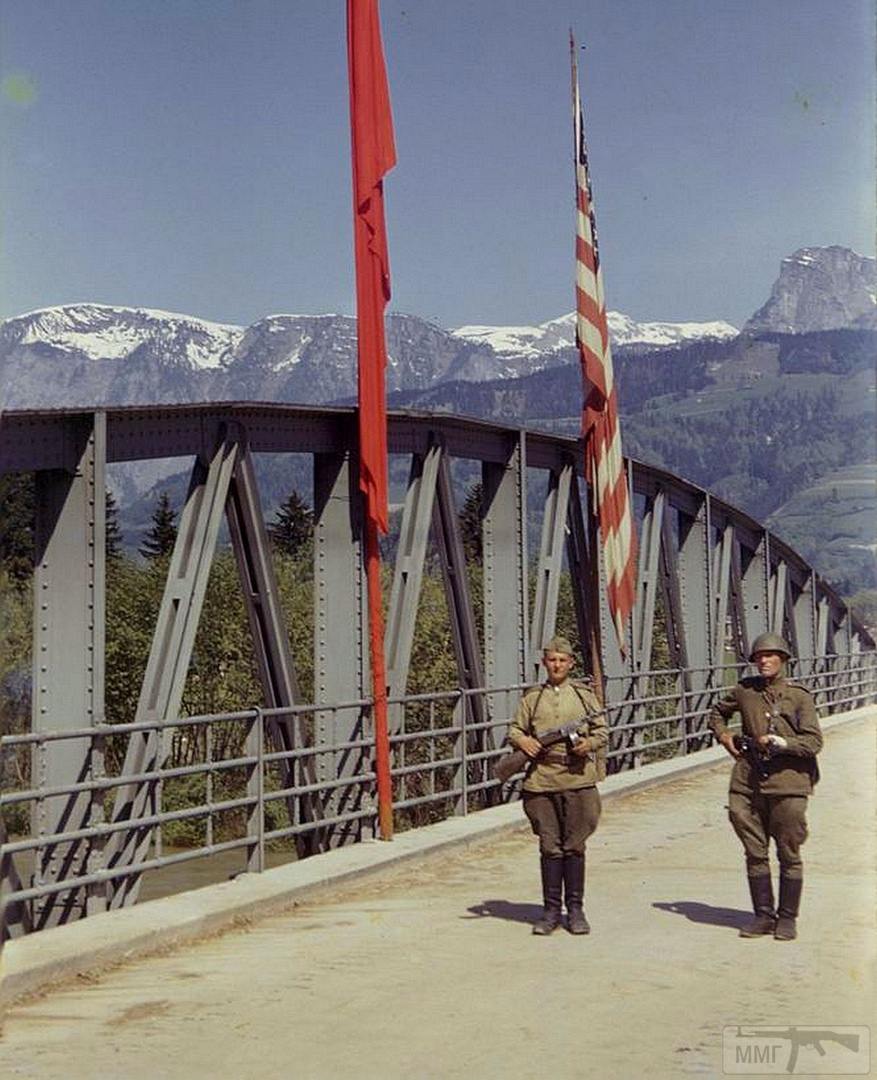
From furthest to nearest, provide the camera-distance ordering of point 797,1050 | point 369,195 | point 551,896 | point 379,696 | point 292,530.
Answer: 1. point 292,530
2. point 379,696
3. point 369,195
4. point 551,896
5. point 797,1050

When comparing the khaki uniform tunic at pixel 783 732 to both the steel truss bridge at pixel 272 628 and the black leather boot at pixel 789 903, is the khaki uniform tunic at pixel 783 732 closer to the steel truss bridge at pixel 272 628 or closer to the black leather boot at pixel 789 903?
the black leather boot at pixel 789 903

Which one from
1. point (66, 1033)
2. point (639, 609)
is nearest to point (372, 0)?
point (66, 1033)

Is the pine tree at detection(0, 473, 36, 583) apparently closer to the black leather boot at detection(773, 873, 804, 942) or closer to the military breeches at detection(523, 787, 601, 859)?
the military breeches at detection(523, 787, 601, 859)

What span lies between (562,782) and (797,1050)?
3.51m

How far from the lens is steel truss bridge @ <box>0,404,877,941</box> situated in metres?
10.8

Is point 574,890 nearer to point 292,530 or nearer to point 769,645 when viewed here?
point 769,645

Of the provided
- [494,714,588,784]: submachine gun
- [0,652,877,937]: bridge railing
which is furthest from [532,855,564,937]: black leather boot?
[0,652,877,937]: bridge railing

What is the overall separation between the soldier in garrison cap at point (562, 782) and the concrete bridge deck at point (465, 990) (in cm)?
36

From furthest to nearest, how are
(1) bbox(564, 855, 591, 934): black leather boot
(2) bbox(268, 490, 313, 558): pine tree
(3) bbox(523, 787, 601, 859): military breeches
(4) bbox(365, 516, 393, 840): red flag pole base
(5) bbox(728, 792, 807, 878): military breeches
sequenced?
(2) bbox(268, 490, 313, 558): pine tree → (4) bbox(365, 516, 393, 840): red flag pole base → (3) bbox(523, 787, 601, 859): military breeches → (1) bbox(564, 855, 591, 934): black leather boot → (5) bbox(728, 792, 807, 878): military breeches

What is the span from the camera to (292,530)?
349 feet

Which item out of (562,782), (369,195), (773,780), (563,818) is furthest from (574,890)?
(369,195)

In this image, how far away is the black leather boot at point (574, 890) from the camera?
10.2m

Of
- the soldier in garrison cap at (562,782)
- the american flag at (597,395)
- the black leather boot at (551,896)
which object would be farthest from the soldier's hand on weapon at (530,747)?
the american flag at (597,395)

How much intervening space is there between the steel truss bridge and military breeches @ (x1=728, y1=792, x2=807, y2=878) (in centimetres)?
341
